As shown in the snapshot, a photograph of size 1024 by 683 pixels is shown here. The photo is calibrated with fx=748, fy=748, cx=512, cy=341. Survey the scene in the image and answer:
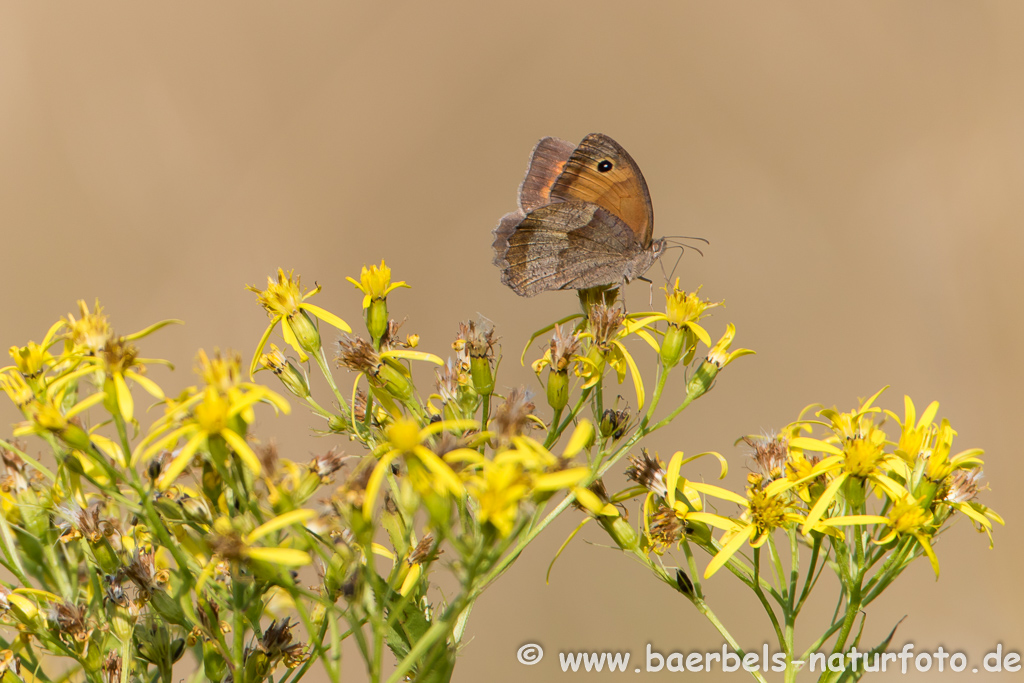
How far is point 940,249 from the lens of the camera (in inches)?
230

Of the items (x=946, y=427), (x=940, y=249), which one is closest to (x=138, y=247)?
(x=946, y=427)

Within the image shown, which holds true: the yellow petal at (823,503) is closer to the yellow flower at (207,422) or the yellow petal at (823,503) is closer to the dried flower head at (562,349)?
the dried flower head at (562,349)

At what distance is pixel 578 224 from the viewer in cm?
238

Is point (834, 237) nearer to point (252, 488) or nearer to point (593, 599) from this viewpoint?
point (593, 599)

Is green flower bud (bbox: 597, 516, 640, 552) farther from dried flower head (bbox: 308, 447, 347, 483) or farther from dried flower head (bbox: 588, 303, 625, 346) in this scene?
dried flower head (bbox: 308, 447, 347, 483)

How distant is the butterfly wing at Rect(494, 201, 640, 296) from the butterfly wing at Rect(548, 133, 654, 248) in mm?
119

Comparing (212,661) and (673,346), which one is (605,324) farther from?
(212,661)

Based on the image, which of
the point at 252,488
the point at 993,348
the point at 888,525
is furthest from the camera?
the point at 993,348

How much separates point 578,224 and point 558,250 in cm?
11

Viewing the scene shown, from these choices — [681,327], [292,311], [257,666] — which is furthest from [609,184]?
[257,666]

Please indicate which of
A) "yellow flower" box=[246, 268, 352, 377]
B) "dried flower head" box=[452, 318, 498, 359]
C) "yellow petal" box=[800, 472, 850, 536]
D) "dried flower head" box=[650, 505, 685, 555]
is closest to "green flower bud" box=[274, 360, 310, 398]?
"yellow flower" box=[246, 268, 352, 377]

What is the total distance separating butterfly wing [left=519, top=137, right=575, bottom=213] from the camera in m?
2.59

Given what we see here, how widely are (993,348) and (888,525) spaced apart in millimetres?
5118

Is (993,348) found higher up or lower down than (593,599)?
higher up
